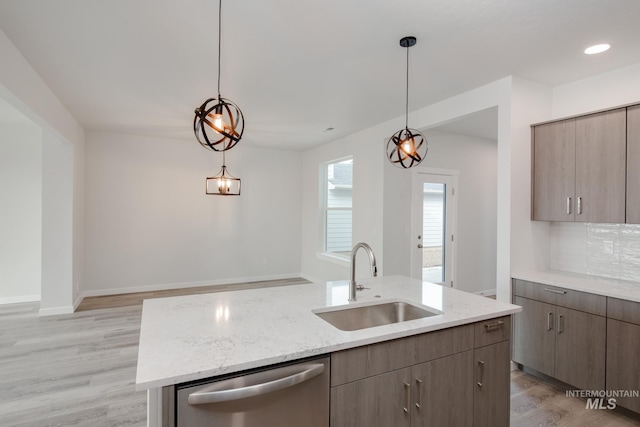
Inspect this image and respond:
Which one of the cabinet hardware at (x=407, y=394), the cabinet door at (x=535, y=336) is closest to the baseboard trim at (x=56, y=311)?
the cabinet hardware at (x=407, y=394)

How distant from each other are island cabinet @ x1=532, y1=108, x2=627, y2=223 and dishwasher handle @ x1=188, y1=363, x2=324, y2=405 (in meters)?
2.71

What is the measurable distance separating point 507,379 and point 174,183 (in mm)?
5646

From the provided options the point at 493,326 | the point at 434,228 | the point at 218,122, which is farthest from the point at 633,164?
the point at 218,122

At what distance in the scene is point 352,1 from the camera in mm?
1991

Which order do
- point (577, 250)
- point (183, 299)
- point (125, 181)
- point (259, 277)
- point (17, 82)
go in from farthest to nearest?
1. point (259, 277)
2. point (125, 181)
3. point (577, 250)
4. point (17, 82)
5. point (183, 299)

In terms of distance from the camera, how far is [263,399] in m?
1.26

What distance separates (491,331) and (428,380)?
19.4 inches

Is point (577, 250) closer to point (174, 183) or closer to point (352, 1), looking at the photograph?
point (352, 1)

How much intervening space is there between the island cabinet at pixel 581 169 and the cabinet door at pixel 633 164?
0.03 meters

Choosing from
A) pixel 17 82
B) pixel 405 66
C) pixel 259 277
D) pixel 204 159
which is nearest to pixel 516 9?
pixel 405 66

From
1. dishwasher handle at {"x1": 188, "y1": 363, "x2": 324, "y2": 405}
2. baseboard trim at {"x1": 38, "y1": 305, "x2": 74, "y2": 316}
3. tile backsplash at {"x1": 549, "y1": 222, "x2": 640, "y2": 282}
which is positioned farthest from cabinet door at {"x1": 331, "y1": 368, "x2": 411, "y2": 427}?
baseboard trim at {"x1": 38, "y1": 305, "x2": 74, "y2": 316}

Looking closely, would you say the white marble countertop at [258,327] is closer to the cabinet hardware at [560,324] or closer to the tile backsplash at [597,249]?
the cabinet hardware at [560,324]

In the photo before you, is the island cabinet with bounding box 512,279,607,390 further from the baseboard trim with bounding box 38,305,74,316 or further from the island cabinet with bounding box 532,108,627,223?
the baseboard trim with bounding box 38,305,74,316

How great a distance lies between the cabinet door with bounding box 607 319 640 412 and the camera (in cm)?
225
